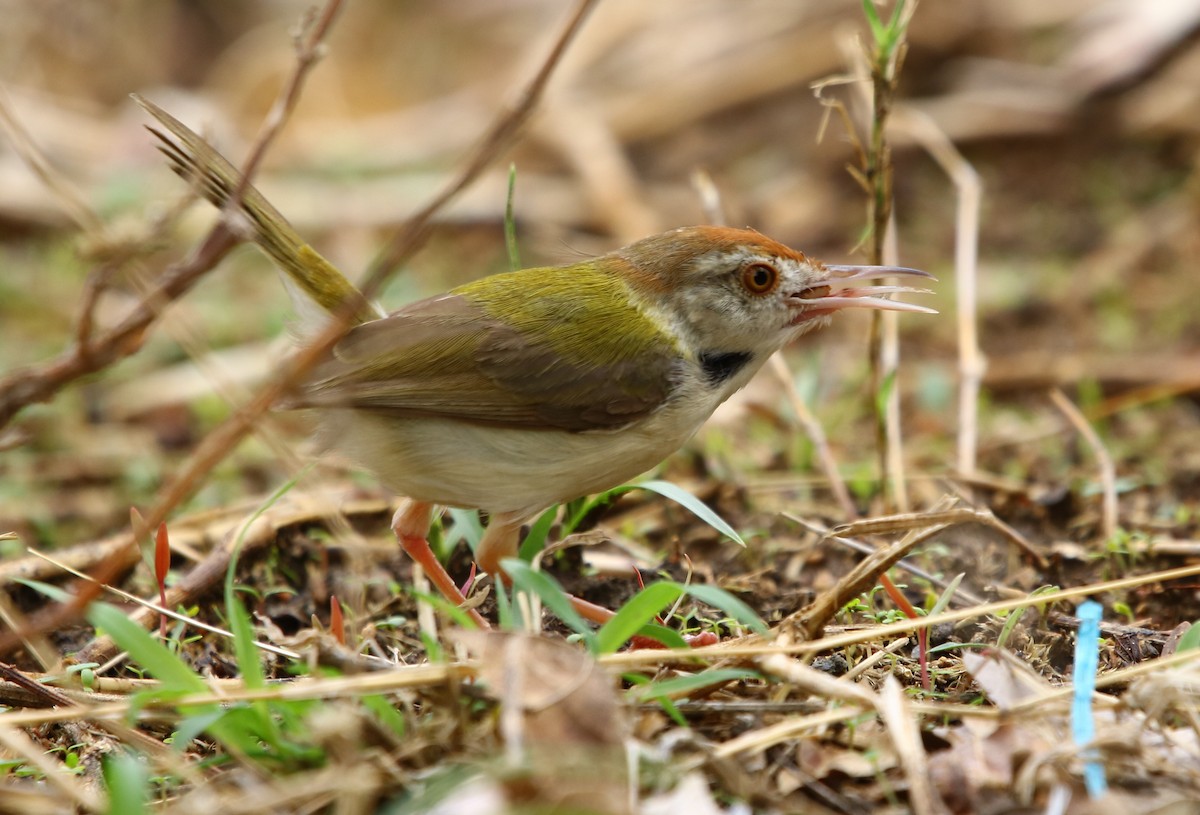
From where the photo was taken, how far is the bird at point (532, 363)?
375cm

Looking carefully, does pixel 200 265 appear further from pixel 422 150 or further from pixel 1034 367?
pixel 422 150

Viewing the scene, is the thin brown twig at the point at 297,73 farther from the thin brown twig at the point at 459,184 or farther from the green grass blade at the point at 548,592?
the green grass blade at the point at 548,592

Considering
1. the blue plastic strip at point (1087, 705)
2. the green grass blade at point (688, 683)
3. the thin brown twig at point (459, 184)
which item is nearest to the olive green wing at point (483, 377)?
the green grass blade at point (688, 683)

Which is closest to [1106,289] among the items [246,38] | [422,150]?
[422,150]

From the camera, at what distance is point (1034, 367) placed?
6.42 meters

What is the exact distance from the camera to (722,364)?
4094 millimetres

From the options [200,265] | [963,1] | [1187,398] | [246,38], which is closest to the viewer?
[200,265]

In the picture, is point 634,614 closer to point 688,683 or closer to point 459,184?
point 688,683

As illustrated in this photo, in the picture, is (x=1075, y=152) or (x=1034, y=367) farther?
(x=1075, y=152)

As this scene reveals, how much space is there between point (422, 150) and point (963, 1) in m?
4.15

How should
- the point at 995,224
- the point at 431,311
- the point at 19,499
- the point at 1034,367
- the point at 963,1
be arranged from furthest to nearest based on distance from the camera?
the point at 963,1 → the point at 995,224 → the point at 1034,367 → the point at 19,499 → the point at 431,311

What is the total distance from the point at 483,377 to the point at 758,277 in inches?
38.3

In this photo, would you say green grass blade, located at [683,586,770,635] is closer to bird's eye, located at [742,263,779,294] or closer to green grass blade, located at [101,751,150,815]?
green grass blade, located at [101,751,150,815]

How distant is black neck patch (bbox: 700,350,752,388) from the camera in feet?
13.3
